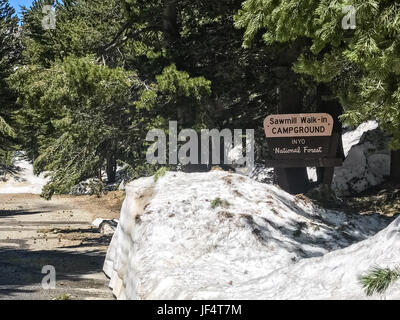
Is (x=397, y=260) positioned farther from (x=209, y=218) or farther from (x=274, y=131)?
(x=274, y=131)

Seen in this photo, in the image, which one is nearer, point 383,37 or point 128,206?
point 383,37

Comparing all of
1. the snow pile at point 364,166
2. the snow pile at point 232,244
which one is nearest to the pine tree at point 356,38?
the snow pile at point 232,244

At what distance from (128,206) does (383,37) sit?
6542 mm

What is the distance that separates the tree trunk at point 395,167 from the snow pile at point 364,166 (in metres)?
0.58

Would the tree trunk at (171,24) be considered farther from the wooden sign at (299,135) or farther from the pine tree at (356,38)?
the pine tree at (356,38)

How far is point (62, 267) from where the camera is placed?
44.2 feet

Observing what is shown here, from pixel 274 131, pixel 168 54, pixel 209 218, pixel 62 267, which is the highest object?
pixel 168 54

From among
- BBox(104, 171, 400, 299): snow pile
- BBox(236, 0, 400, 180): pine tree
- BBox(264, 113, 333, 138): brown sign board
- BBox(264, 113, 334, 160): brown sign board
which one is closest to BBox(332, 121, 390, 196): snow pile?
BBox(104, 171, 400, 299): snow pile

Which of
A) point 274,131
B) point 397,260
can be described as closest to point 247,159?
point 274,131

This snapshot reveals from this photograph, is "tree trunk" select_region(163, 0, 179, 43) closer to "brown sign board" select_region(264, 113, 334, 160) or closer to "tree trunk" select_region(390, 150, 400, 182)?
"brown sign board" select_region(264, 113, 334, 160)

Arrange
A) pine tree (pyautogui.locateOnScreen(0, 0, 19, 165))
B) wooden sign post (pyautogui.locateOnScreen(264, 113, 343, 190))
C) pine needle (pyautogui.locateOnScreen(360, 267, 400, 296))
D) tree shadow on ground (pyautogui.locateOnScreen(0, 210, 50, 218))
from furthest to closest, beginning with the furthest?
tree shadow on ground (pyautogui.locateOnScreen(0, 210, 50, 218)) → pine tree (pyautogui.locateOnScreen(0, 0, 19, 165)) → wooden sign post (pyautogui.locateOnScreen(264, 113, 343, 190)) → pine needle (pyautogui.locateOnScreen(360, 267, 400, 296))

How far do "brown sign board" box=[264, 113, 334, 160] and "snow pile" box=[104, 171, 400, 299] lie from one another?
3.47 feet

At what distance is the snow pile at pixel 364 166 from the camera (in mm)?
20562

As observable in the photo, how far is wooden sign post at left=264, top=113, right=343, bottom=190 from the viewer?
1330 cm
